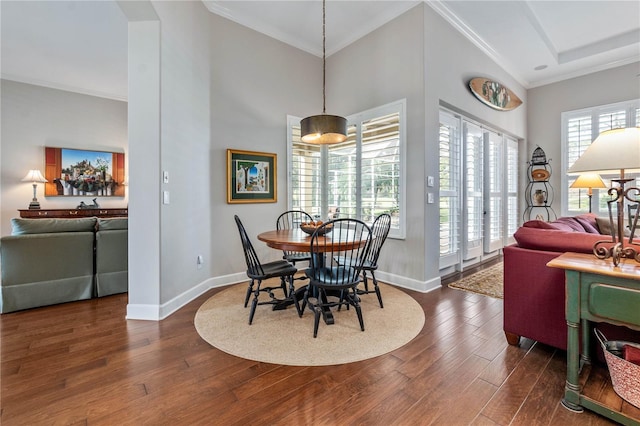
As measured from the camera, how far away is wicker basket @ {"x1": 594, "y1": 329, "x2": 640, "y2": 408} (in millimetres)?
1367

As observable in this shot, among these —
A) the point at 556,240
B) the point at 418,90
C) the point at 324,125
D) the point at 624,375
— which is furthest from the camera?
the point at 418,90

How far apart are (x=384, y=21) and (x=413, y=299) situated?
3523 millimetres

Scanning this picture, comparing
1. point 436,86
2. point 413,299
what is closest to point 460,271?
point 413,299

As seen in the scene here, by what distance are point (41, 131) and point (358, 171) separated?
591 centimetres

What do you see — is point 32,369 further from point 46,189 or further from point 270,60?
point 46,189

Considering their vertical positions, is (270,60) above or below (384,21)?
below

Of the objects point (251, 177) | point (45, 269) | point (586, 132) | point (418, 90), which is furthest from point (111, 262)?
point (586, 132)

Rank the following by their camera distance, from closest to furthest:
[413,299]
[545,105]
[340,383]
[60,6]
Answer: [340,383] < [413,299] < [60,6] < [545,105]

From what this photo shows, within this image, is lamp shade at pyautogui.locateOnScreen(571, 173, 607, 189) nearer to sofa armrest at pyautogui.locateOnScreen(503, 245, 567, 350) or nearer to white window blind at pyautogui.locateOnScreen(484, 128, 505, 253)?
white window blind at pyautogui.locateOnScreen(484, 128, 505, 253)

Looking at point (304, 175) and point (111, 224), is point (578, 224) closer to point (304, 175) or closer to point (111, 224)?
point (304, 175)

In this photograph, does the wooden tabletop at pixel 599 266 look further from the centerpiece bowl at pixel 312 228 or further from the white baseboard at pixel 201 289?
the white baseboard at pixel 201 289

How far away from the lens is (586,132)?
520cm

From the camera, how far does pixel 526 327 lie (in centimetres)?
205

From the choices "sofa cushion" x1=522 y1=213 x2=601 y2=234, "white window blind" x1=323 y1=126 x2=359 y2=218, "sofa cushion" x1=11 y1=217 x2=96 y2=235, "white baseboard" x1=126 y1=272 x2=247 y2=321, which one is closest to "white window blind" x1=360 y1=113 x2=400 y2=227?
"white window blind" x1=323 y1=126 x2=359 y2=218
